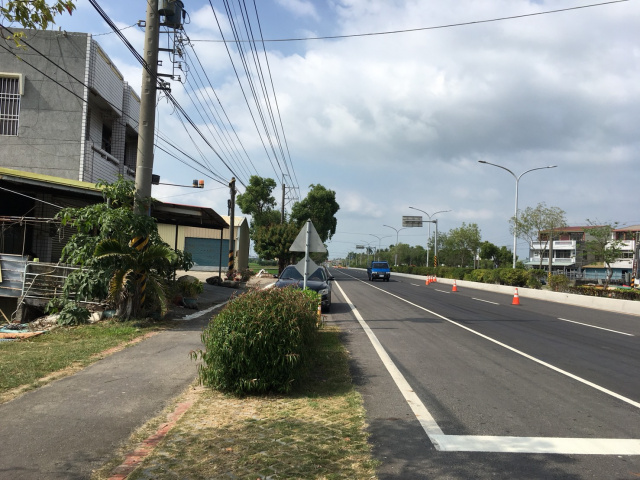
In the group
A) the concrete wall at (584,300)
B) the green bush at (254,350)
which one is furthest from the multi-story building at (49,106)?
the concrete wall at (584,300)

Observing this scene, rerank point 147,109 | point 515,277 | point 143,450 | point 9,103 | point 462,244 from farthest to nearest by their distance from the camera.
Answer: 1. point 462,244
2. point 515,277
3. point 9,103
4. point 147,109
5. point 143,450

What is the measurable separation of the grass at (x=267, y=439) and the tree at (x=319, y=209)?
5388cm

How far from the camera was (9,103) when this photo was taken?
65.1 feet

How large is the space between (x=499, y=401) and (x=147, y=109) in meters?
10.8

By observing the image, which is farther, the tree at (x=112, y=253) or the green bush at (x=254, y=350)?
the tree at (x=112, y=253)

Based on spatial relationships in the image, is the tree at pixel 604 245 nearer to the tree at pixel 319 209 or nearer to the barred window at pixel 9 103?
the tree at pixel 319 209

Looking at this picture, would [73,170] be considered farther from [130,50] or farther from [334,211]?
[334,211]

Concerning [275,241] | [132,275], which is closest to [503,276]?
[275,241]

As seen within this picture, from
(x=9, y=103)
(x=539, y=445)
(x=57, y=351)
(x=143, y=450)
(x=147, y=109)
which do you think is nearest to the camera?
(x=143, y=450)

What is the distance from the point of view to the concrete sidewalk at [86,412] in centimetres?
416

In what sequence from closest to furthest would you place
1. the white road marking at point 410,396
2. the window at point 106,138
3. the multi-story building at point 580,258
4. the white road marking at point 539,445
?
1. the white road marking at point 539,445
2. the white road marking at point 410,396
3. the window at point 106,138
4. the multi-story building at point 580,258

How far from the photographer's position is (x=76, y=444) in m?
4.54

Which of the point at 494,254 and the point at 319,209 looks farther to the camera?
the point at 494,254

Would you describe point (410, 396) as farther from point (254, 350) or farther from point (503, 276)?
point (503, 276)
